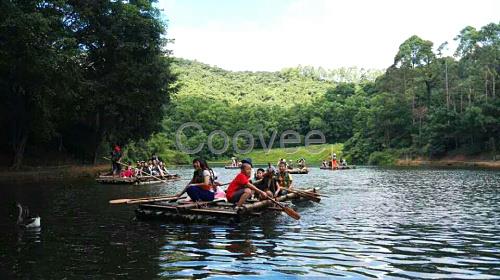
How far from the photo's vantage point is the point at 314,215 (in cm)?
1736

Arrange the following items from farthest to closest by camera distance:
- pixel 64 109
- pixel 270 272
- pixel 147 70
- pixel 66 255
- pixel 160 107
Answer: pixel 160 107
pixel 147 70
pixel 64 109
pixel 66 255
pixel 270 272

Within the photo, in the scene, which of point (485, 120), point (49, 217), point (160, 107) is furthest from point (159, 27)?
point (485, 120)

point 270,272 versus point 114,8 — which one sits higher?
point 114,8

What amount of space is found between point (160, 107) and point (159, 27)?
28.9ft

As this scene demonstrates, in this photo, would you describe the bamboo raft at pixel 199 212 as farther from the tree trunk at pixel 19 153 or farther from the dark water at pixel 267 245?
the tree trunk at pixel 19 153

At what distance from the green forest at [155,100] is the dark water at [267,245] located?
16299 mm

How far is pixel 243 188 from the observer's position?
16234mm

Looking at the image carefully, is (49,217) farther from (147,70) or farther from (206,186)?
(147,70)

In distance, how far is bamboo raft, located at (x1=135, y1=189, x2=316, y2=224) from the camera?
48.8ft

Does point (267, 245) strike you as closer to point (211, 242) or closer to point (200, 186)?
point (211, 242)

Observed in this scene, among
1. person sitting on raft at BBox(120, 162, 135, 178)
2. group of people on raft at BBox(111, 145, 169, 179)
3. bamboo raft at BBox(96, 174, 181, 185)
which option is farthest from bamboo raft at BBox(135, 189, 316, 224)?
group of people on raft at BBox(111, 145, 169, 179)

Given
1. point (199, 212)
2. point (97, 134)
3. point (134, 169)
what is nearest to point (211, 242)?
point (199, 212)

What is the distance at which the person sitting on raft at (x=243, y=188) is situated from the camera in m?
15.9

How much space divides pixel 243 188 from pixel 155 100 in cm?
3065
